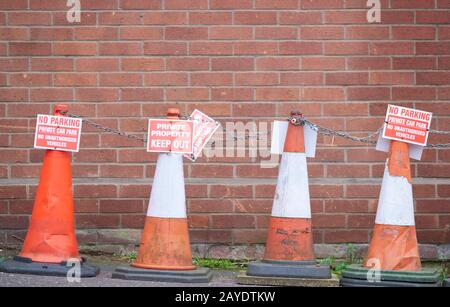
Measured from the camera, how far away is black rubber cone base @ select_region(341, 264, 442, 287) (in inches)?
245

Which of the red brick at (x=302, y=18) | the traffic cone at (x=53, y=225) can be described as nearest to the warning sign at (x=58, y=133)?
the traffic cone at (x=53, y=225)

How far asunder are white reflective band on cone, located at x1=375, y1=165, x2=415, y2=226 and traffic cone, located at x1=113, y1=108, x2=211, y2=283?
1350 millimetres

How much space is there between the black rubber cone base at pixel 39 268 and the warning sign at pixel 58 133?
33.3 inches

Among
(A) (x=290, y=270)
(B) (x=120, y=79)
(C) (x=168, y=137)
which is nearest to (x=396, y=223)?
(A) (x=290, y=270)

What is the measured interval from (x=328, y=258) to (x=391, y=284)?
1.37 meters

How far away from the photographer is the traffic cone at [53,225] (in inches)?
255

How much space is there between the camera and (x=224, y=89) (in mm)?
7570

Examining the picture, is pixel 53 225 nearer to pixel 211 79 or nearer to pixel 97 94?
pixel 97 94

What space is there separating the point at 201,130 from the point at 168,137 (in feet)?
1.61

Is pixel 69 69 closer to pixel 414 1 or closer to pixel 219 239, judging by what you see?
pixel 219 239

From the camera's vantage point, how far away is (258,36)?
7.55m

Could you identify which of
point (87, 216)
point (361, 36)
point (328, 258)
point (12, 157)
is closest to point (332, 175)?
point (328, 258)

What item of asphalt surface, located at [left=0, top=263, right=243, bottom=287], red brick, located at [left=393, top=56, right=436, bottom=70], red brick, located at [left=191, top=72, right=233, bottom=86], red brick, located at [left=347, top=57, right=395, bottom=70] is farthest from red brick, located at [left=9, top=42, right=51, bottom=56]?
red brick, located at [left=393, top=56, right=436, bottom=70]

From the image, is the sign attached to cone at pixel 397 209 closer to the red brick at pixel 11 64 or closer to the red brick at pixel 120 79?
the red brick at pixel 120 79
